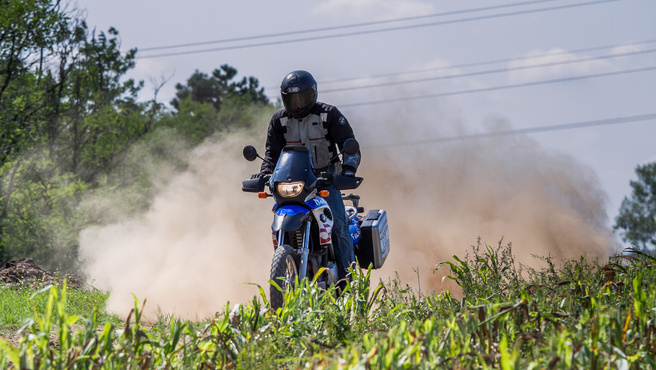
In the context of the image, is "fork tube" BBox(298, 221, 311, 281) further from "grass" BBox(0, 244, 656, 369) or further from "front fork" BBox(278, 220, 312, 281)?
"grass" BBox(0, 244, 656, 369)

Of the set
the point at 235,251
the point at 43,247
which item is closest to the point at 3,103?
the point at 43,247

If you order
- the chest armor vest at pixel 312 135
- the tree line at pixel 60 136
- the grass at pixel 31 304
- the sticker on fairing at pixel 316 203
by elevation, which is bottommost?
the grass at pixel 31 304

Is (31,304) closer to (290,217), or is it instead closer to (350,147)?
(290,217)

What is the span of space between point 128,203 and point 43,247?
4016 millimetres

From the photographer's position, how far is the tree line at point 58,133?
20297 millimetres

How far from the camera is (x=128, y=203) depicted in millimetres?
24250

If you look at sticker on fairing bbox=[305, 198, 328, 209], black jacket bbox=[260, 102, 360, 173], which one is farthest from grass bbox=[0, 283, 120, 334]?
black jacket bbox=[260, 102, 360, 173]

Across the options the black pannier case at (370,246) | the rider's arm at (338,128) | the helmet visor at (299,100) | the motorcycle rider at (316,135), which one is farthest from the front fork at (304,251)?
the black pannier case at (370,246)

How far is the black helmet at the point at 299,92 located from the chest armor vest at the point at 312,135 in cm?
12

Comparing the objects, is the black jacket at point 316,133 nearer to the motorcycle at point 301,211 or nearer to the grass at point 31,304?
the motorcycle at point 301,211

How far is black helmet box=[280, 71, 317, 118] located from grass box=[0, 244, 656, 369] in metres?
2.46

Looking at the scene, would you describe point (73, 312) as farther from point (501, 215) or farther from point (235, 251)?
point (501, 215)

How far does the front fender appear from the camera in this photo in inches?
250

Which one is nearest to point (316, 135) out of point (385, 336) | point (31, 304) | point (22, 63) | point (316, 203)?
point (316, 203)
